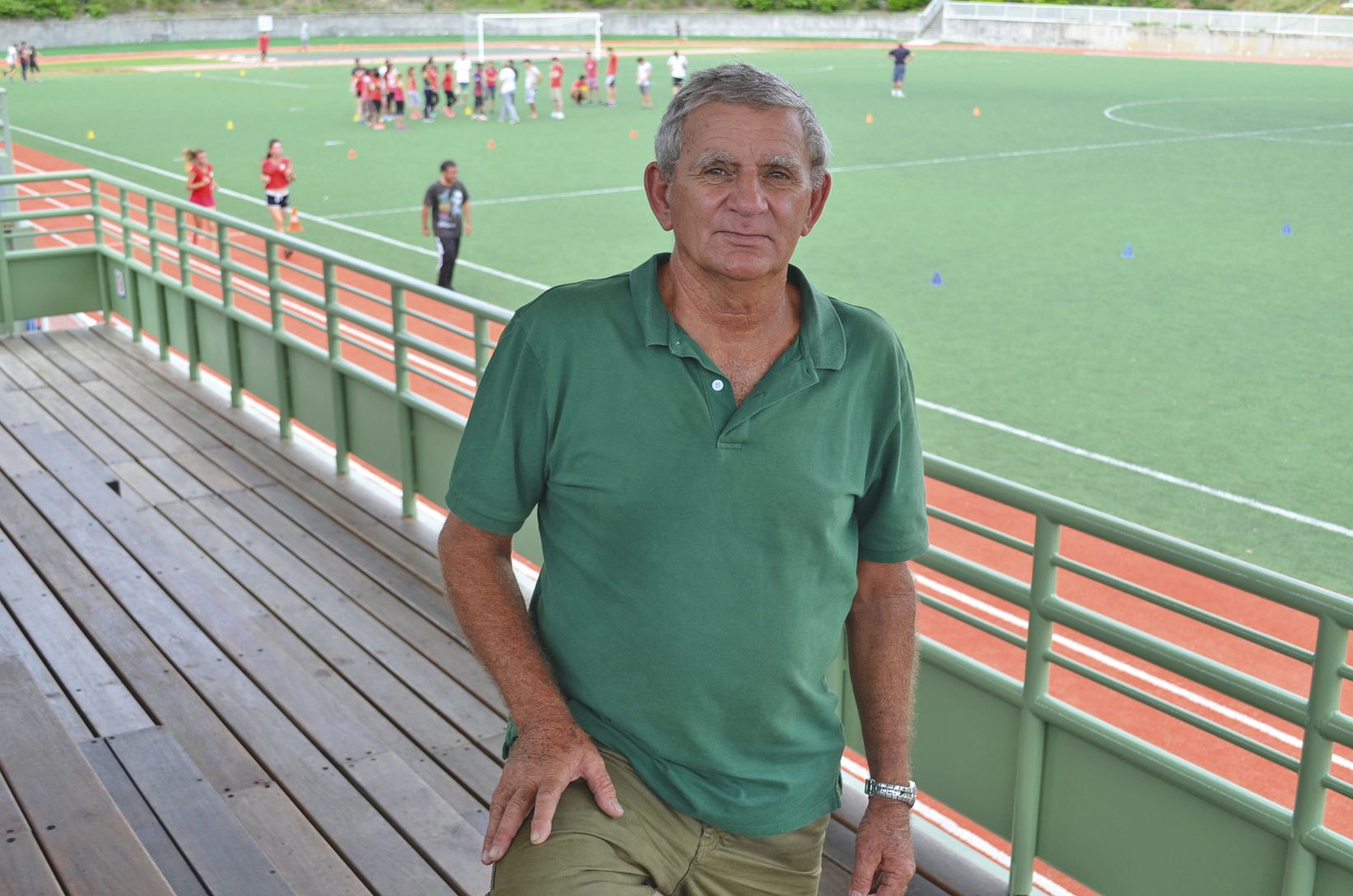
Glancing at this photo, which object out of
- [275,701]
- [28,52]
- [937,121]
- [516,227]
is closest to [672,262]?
[275,701]

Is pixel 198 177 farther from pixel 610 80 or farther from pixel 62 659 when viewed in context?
pixel 610 80

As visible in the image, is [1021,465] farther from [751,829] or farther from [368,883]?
[751,829]

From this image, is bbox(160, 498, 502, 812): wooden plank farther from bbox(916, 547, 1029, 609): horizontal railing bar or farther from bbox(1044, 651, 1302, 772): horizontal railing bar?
bbox(1044, 651, 1302, 772): horizontal railing bar

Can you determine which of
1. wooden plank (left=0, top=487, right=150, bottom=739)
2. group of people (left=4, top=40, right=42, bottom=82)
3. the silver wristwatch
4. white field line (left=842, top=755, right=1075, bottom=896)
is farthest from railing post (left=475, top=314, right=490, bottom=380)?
group of people (left=4, top=40, right=42, bottom=82)

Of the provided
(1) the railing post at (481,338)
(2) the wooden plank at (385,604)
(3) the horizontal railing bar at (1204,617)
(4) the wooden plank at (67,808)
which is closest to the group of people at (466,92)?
(2) the wooden plank at (385,604)

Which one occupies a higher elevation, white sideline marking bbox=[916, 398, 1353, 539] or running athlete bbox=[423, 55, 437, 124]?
running athlete bbox=[423, 55, 437, 124]

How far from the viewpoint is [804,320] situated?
2.56m

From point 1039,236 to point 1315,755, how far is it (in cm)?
1962

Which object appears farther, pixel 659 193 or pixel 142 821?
pixel 142 821

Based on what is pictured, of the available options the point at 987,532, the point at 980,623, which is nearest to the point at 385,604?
the point at 980,623

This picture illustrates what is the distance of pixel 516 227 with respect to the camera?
23.2m

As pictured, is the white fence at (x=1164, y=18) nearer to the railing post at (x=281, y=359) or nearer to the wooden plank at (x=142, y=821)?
the railing post at (x=281, y=359)

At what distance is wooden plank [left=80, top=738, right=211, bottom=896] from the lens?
468 cm

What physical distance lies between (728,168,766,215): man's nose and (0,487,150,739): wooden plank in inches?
164
